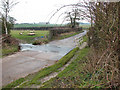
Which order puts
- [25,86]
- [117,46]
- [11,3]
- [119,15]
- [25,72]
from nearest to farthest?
[119,15] < [117,46] < [25,86] < [25,72] < [11,3]

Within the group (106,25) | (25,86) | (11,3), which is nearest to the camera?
(106,25)

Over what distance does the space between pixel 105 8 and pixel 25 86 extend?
270 cm

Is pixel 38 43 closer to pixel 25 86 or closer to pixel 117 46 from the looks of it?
pixel 25 86

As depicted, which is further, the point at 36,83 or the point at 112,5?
the point at 36,83

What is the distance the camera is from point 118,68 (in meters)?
1.76

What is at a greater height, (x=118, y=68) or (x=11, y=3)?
(x=11, y=3)

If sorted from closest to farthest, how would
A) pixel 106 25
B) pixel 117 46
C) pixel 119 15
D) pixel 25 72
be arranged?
1. pixel 119 15
2. pixel 117 46
3. pixel 106 25
4. pixel 25 72

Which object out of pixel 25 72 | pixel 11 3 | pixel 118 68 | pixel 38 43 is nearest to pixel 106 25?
pixel 118 68

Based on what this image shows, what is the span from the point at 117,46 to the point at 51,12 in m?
1.08

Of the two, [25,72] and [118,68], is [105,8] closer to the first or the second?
[118,68]

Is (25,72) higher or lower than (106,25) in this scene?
lower

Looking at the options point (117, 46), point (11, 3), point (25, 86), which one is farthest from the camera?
→ point (11, 3)

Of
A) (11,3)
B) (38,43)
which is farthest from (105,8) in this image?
(11,3)

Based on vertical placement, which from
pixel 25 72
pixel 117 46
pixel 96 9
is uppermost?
pixel 96 9
